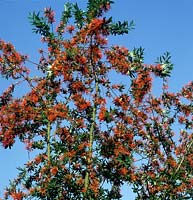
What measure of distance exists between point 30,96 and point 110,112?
436 cm

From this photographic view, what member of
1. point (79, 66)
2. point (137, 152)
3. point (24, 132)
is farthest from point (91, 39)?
point (137, 152)

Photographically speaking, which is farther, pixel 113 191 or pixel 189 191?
pixel 189 191

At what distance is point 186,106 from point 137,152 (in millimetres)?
3598

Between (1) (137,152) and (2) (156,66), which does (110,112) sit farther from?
(1) (137,152)

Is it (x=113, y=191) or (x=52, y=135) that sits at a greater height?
(x=52, y=135)

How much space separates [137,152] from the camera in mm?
18219

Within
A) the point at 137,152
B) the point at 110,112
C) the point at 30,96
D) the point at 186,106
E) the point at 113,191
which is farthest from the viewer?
the point at 186,106

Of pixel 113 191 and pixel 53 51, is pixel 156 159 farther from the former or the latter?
pixel 53 51

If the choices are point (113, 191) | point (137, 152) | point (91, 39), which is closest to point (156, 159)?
point (137, 152)

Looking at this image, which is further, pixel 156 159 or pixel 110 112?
pixel 156 159

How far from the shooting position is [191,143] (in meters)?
18.6

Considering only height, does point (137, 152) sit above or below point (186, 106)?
below

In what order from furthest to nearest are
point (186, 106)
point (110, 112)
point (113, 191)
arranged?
1. point (186, 106)
2. point (113, 191)
3. point (110, 112)

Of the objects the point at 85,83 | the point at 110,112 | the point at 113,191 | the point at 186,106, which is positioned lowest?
the point at 113,191
